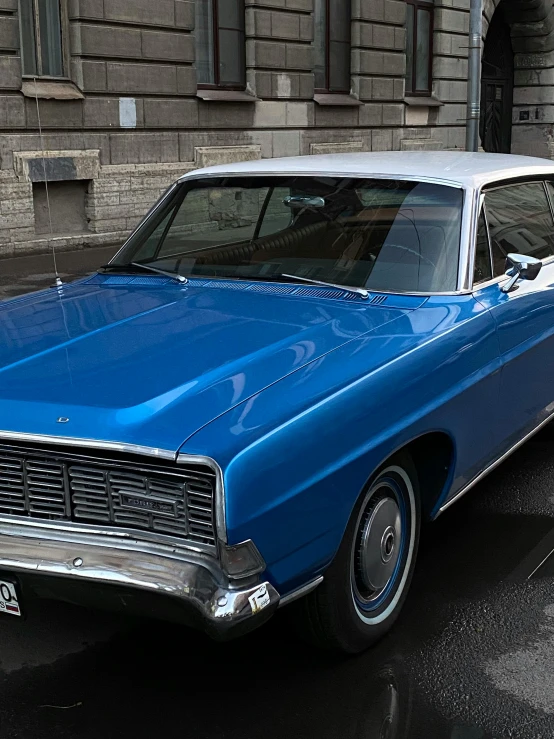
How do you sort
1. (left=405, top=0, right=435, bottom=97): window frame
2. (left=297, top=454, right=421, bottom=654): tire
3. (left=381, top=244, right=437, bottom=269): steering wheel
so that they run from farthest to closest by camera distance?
(left=405, top=0, right=435, bottom=97): window frame → (left=381, top=244, right=437, bottom=269): steering wheel → (left=297, top=454, right=421, bottom=654): tire

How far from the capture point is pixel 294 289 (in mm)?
4066

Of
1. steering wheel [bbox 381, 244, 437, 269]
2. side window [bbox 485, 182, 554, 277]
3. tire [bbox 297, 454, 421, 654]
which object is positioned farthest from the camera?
side window [bbox 485, 182, 554, 277]

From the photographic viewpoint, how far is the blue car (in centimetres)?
269

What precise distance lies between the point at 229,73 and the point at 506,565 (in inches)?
532

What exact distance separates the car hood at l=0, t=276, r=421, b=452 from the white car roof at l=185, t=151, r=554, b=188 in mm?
807

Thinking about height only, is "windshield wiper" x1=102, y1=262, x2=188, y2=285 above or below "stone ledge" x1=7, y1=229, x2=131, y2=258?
above

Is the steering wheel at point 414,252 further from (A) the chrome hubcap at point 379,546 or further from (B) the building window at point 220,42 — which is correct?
(B) the building window at point 220,42

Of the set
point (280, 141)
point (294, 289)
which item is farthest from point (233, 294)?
point (280, 141)

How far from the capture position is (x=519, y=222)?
4852 millimetres

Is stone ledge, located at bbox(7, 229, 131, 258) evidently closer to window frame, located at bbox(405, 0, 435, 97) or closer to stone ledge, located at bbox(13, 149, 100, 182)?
stone ledge, located at bbox(13, 149, 100, 182)

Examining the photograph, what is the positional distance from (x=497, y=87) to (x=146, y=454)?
25.4 m

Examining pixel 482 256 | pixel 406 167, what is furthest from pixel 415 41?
pixel 482 256

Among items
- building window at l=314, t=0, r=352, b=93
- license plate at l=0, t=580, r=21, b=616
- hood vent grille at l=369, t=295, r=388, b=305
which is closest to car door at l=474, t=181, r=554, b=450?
hood vent grille at l=369, t=295, r=388, b=305

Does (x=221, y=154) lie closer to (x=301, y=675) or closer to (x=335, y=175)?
(x=335, y=175)
